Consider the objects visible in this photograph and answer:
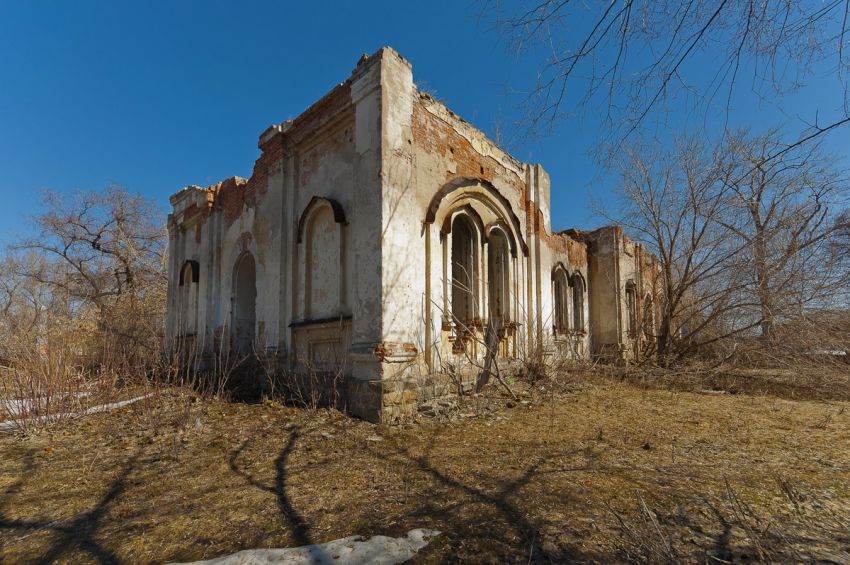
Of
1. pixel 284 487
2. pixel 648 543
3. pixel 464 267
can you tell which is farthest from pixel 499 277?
pixel 648 543

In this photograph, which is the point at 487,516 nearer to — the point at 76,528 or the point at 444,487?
the point at 444,487

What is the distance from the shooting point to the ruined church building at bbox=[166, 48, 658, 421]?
21.5ft

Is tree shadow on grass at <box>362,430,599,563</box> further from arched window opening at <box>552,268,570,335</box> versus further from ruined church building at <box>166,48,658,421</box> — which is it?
arched window opening at <box>552,268,570,335</box>

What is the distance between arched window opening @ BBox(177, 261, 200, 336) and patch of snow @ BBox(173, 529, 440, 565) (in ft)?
35.9

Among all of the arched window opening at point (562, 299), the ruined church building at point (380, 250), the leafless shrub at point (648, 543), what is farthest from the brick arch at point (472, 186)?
the leafless shrub at point (648, 543)

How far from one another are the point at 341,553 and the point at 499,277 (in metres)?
7.35

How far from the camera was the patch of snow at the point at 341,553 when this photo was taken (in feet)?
7.90

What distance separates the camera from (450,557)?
96.6 inches

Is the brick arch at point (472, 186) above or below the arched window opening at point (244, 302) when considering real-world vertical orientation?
above

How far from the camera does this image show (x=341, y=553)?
2.48 m

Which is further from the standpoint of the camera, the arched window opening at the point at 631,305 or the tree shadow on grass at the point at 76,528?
the arched window opening at the point at 631,305

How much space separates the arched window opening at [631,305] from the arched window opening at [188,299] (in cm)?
1368

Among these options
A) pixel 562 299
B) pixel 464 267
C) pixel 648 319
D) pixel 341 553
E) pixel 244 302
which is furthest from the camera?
pixel 648 319

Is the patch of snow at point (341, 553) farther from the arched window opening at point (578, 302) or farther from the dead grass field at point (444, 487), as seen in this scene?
the arched window opening at point (578, 302)
